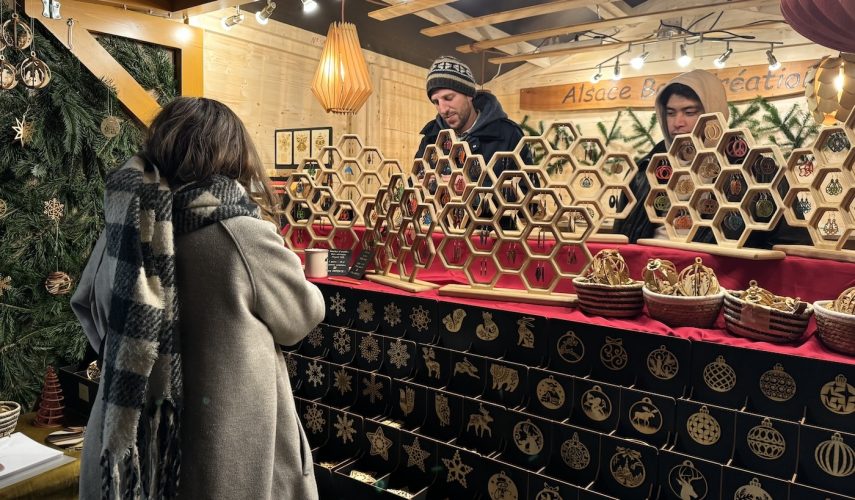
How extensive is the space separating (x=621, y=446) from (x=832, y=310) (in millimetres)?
713

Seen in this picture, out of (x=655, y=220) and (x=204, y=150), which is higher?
(x=204, y=150)

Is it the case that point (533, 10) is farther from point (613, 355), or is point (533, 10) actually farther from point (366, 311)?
point (613, 355)

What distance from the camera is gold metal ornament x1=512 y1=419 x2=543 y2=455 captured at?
2005 mm

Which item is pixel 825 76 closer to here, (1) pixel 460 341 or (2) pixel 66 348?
(1) pixel 460 341

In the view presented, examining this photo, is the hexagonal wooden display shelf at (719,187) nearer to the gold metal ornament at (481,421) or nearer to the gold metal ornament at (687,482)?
the gold metal ornament at (687,482)

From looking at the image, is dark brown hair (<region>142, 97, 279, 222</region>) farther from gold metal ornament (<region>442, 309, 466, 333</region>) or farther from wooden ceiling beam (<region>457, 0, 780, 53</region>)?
wooden ceiling beam (<region>457, 0, 780, 53</region>)

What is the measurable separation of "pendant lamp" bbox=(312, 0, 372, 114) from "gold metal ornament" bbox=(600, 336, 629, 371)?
2.64 meters

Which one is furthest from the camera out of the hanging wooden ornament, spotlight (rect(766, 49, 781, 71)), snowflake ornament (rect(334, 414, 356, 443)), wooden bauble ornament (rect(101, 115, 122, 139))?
spotlight (rect(766, 49, 781, 71))

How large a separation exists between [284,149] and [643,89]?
4039 mm

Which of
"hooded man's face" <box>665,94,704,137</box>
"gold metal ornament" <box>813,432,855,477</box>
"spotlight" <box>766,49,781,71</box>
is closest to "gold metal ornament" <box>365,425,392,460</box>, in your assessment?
"gold metal ornament" <box>813,432,855,477</box>

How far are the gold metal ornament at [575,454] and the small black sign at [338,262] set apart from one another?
4.58 feet

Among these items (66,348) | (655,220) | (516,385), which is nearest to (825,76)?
(655,220)

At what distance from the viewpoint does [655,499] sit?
178cm

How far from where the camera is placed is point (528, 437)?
203cm
